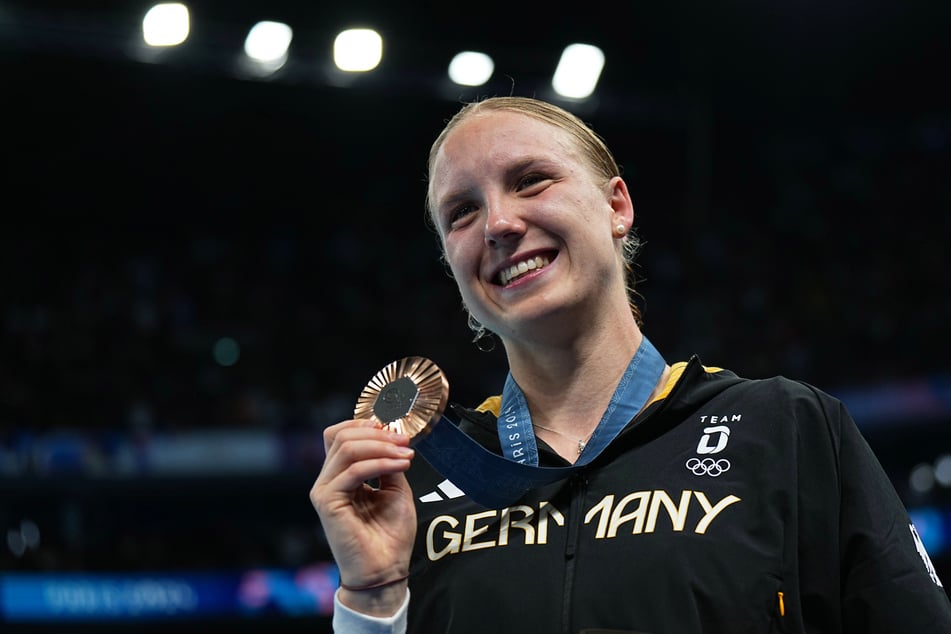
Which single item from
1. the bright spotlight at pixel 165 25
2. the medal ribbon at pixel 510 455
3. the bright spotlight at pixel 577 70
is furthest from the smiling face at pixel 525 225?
the bright spotlight at pixel 577 70

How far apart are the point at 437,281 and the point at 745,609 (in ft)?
37.7

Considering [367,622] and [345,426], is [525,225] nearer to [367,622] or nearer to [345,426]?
[345,426]

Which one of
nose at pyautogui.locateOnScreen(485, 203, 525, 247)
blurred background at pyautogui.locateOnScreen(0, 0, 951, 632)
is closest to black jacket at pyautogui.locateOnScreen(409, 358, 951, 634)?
nose at pyautogui.locateOnScreen(485, 203, 525, 247)

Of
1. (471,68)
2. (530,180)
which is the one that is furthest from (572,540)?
(471,68)

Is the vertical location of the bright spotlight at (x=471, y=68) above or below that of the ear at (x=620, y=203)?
above

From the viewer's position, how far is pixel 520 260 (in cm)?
170

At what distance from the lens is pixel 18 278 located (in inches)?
486

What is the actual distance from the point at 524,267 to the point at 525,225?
0.06 m

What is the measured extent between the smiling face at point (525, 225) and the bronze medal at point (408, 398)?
0.20 meters

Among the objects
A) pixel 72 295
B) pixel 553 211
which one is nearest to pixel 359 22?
pixel 72 295

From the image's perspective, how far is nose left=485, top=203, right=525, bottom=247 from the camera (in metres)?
1.68

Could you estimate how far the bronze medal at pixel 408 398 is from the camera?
59.9 inches

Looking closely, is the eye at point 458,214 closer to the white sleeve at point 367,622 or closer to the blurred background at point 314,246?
the white sleeve at point 367,622

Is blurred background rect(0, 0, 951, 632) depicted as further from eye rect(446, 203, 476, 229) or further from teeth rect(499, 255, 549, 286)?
teeth rect(499, 255, 549, 286)
